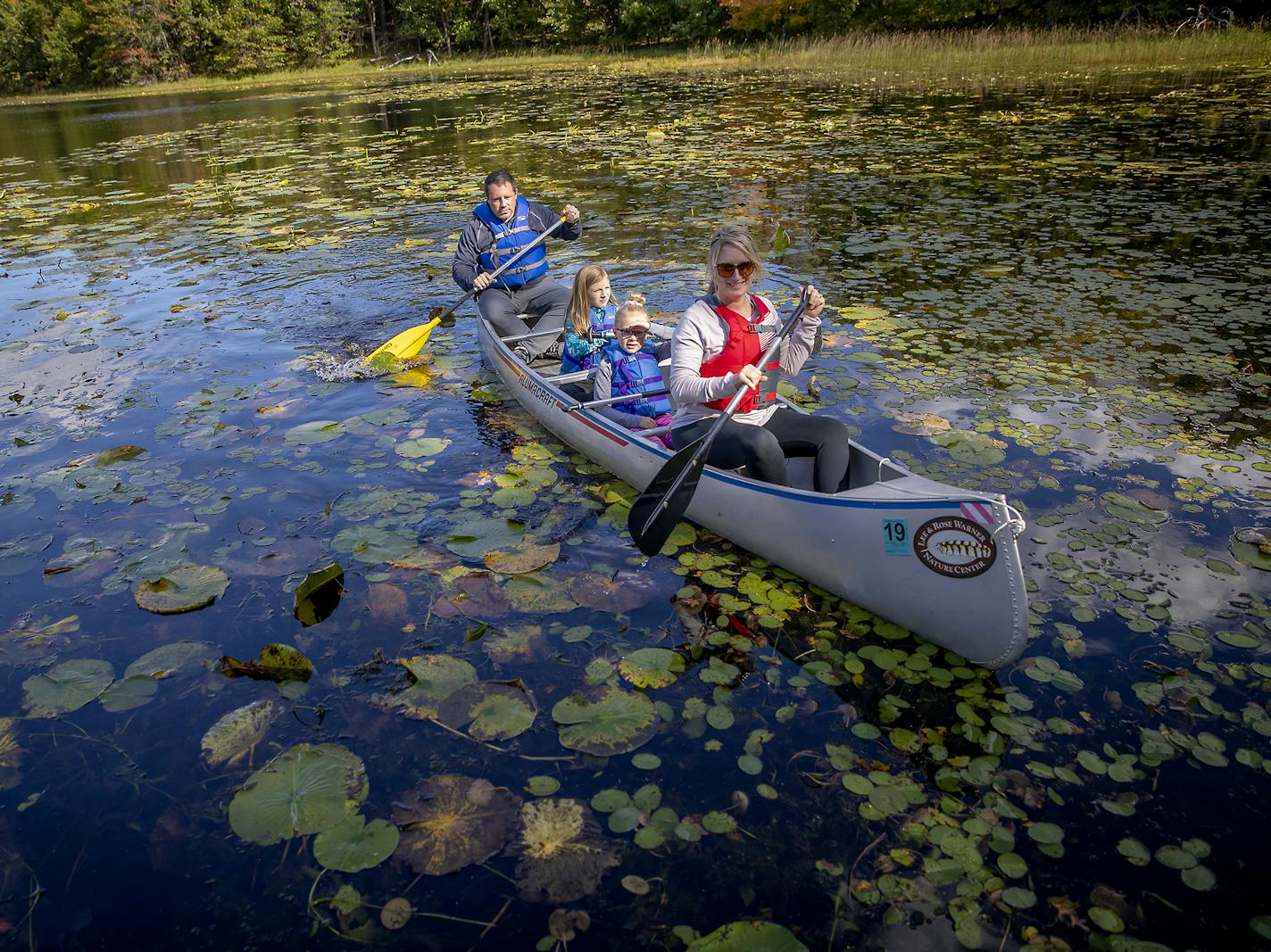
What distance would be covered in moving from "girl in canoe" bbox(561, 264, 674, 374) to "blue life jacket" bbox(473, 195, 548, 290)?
5.93 ft

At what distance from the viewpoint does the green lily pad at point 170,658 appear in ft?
12.6

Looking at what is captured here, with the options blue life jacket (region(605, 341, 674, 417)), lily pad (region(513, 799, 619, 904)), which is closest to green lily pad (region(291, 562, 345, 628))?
lily pad (region(513, 799, 619, 904))

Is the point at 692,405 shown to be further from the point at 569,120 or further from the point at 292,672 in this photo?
the point at 569,120

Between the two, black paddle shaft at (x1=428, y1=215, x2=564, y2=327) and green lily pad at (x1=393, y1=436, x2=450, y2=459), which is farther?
black paddle shaft at (x1=428, y1=215, x2=564, y2=327)

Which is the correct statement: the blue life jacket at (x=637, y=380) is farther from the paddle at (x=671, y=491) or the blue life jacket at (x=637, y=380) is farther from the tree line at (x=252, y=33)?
the tree line at (x=252, y=33)

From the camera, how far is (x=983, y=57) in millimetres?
26203

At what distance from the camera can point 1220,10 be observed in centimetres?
2514

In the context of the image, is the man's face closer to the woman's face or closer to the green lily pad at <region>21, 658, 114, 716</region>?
the woman's face

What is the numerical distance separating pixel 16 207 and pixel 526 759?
57.1 ft

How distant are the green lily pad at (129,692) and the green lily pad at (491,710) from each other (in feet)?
4.45

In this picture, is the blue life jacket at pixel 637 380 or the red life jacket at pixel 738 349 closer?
the red life jacket at pixel 738 349

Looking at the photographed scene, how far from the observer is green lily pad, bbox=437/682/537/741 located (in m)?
3.40

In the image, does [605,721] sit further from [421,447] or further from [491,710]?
[421,447]

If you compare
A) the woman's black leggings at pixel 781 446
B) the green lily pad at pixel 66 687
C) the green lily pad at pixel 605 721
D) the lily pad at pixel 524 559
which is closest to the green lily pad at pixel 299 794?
the green lily pad at pixel 605 721
